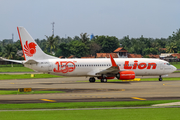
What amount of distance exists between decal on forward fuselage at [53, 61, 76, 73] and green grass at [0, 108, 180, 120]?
27608mm

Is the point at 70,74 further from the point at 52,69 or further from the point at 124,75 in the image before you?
the point at 124,75

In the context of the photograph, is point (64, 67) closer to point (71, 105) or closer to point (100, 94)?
point (100, 94)

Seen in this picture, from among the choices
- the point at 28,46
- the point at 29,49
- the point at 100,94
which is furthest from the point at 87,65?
the point at 100,94

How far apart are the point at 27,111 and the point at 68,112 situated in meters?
2.95

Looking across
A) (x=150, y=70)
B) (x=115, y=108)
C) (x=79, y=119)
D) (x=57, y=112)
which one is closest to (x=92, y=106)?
(x=115, y=108)

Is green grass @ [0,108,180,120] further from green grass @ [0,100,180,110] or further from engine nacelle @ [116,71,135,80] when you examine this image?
engine nacelle @ [116,71,135,80]

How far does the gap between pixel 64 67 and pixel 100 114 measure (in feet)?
96.4

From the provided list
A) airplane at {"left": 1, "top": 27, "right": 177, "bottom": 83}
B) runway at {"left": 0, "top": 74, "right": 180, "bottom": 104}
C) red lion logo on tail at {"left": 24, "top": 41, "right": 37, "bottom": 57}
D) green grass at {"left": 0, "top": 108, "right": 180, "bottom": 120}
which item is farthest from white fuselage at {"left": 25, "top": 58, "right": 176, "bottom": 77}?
green grass at {"left": 0, "top": 108, "right": 180, "bottom": 120}

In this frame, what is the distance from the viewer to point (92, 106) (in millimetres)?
23859

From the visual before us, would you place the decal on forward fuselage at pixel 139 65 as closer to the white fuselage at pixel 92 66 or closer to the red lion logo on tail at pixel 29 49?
the white fuselage at pixel 92 66

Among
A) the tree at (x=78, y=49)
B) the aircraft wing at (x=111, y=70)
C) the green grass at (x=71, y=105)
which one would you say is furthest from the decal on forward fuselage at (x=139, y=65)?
the tree at (x=78, y=49)

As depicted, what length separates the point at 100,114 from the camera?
20.1 m

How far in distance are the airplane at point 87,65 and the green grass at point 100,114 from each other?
26.3 meters

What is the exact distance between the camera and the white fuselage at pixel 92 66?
159 feet
